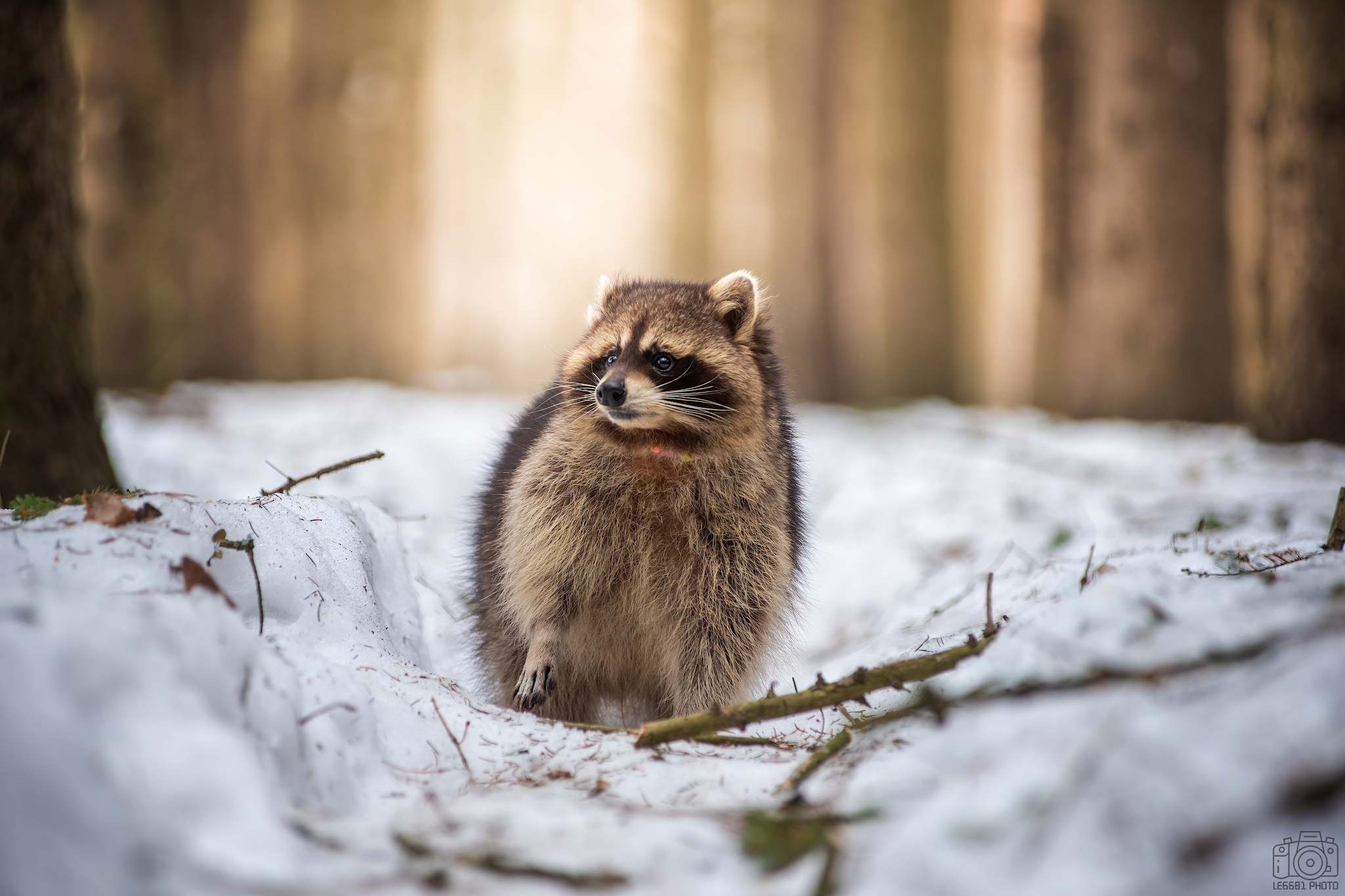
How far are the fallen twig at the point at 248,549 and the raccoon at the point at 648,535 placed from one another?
97cm

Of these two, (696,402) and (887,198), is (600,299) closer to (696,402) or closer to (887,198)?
(696,402)

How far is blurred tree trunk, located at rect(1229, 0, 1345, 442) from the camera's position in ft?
18.1

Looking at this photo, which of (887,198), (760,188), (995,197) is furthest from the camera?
(760,188)

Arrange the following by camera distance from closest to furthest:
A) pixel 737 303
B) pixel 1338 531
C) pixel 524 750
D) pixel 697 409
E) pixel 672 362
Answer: pixel 524 750 < pixel 1338 531 < pixel 697 409 < pixel 672 362 < pixel 737 303

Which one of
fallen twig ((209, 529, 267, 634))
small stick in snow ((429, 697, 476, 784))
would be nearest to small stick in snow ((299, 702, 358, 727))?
small stick in snow ((429, 697, 476, 784))

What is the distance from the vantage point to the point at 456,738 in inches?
78.6

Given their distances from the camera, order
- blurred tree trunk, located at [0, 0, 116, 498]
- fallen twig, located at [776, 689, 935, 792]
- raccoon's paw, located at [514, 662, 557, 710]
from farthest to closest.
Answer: blurred tree trunk, located at [0, 0, 116, 498] < raccoon's paw, located at [514, 662, 557, 710] < fallen twig, located at [776, 689, 935, 792]

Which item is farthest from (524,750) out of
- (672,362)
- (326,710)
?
(672,362)

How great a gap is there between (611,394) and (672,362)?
36 centimetres

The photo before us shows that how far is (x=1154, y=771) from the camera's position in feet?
4.07

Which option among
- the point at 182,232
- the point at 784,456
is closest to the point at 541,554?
the point at 784,456

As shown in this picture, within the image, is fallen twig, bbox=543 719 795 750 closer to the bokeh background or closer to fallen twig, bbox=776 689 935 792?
fallen twig, bbox=776 689 935 792

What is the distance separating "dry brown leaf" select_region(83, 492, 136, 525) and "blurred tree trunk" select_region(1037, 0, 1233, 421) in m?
7.64

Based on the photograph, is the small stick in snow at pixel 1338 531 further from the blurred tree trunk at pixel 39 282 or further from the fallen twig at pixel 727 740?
the blurred tree trunk at pixel 39 282
